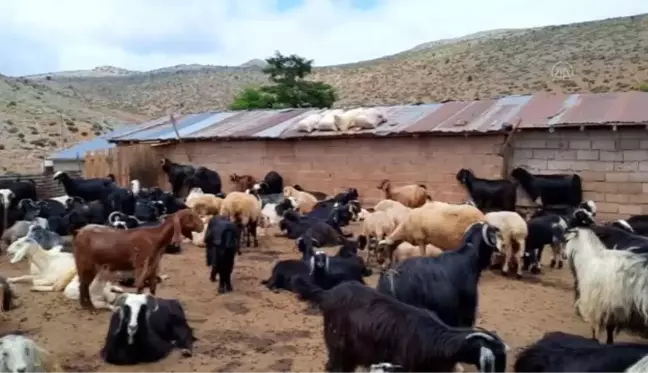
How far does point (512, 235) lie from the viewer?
429 inches

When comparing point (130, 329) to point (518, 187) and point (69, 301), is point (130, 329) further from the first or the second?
point (518, 187)

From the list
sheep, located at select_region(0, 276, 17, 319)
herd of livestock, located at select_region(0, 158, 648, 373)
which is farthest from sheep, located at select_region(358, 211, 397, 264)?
sheep, located at select_region(0, 276, 17, 319)

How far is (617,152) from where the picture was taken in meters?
14.7

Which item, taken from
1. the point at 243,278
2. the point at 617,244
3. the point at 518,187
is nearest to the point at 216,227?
the point at 243,278

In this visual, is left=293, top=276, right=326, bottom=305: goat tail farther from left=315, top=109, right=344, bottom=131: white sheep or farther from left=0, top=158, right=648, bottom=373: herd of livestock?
left=315, top=109, right=344, bottom=131: white sheep

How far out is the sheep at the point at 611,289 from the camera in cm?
700

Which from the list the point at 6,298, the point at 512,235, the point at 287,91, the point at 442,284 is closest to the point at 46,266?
the point at 6,298

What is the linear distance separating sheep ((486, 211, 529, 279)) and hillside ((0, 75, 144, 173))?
26.2m

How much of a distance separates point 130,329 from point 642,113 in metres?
11.8

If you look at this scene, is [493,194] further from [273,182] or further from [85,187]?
[85,187]

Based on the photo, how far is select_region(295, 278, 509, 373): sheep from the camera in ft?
16.4

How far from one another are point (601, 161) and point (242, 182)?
9272mm

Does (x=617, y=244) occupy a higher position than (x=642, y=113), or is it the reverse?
(x=642, y=113)

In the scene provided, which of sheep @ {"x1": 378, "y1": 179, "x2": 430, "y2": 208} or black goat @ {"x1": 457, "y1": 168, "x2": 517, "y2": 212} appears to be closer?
black goat @ {"x1": 457, "y1": 168, "x2": 517, "y2": 212}
